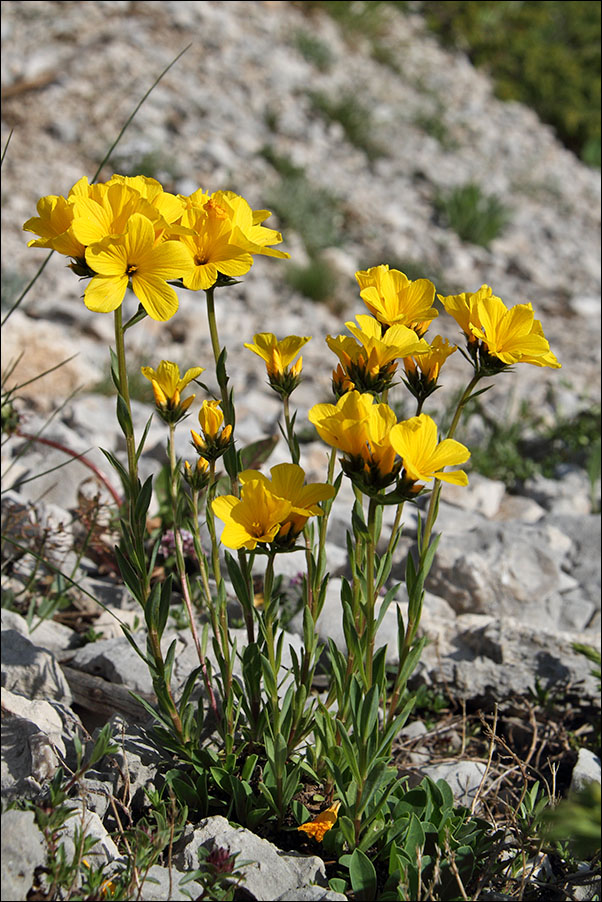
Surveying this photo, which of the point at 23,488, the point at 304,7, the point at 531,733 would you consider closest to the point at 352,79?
the point at 304,7

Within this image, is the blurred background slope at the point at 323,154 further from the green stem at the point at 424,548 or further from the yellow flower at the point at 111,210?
the green stem at the point at 424,548

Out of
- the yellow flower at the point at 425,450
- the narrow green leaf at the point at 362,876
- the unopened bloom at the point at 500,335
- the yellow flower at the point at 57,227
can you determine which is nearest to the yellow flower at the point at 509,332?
the unopened bloom at the point at 500,335

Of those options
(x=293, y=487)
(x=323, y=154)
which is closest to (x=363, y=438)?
(x=293, y=487)

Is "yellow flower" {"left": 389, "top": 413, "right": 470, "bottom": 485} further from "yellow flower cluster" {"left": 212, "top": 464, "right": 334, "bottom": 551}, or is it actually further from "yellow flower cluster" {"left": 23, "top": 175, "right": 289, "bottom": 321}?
"yellow flower cluster" {"left": 23, "top": 175, "right": 289, "bottom": 321}

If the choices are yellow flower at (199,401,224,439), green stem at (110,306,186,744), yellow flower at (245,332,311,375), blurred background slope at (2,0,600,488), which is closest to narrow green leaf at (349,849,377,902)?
green stem at (110,306,186,744)

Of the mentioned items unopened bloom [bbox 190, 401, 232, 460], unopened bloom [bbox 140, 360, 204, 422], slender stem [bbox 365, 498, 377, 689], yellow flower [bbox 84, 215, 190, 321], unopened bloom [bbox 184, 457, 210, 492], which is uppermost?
yellow flower [bbox 84, 215, 190, 321]

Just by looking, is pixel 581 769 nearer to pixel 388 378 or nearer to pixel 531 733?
pixel 531 733
